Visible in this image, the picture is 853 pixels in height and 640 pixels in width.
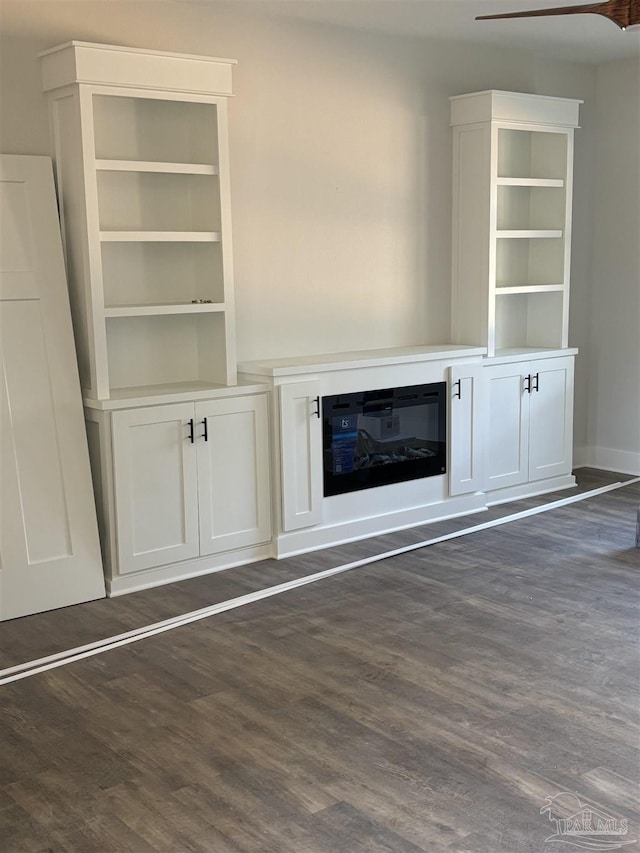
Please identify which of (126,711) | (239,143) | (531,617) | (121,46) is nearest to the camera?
(126,711)

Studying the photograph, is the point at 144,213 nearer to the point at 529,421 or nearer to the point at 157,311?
the point at 157,311

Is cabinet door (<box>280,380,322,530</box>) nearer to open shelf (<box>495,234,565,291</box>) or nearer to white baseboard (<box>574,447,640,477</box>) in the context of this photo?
open shelf (<box>495,234,565,291</box>)

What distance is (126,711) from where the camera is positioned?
3270mm

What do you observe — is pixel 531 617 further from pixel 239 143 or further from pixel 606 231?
pixel 606 231

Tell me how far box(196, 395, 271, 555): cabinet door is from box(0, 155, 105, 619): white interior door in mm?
573

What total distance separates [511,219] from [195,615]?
355 cm

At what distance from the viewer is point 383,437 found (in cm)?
530

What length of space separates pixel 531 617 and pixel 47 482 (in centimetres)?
217

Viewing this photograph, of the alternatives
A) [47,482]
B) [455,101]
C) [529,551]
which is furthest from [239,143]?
[529,551]

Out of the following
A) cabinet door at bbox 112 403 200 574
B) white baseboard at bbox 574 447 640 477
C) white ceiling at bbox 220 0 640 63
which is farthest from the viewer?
white baseboard at bbox 574 447 640 477

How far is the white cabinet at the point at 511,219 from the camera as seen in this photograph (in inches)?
224

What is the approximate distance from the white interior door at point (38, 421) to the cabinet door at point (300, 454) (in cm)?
102

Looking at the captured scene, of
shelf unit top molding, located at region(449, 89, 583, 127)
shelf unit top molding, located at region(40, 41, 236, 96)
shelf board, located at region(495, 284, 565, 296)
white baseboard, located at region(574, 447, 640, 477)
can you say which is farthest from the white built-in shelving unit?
white baseboard, located at region(574, 447, 640, 477)

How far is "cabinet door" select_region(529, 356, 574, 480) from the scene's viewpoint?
19.9ft
